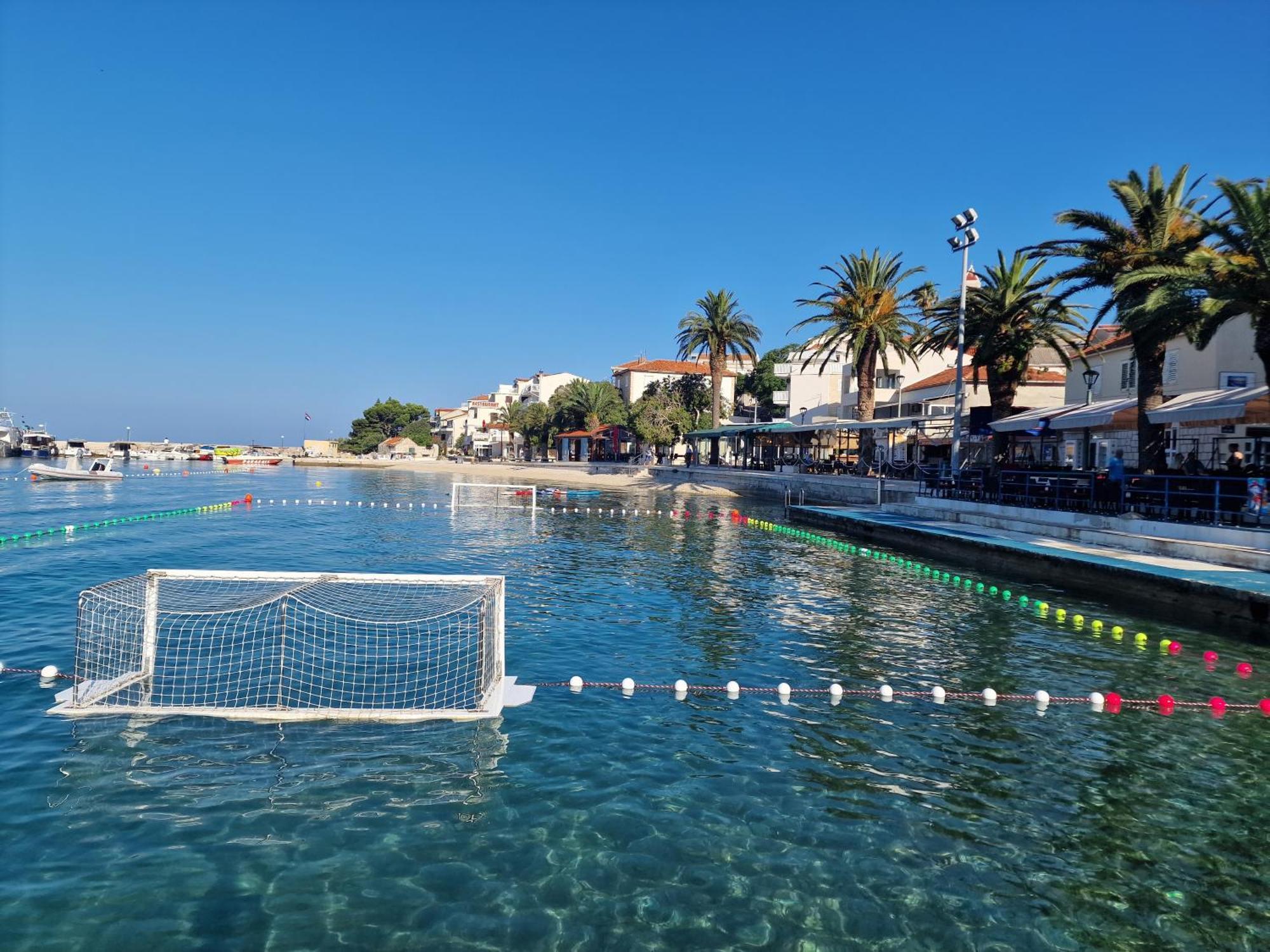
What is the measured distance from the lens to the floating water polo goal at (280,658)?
332 inches

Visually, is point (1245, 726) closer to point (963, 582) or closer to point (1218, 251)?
point (963, 582)

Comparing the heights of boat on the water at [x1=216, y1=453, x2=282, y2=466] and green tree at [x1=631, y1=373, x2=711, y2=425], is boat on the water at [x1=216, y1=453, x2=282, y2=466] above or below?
below

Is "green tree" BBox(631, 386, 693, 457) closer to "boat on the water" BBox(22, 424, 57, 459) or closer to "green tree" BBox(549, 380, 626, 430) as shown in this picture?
"green tree" BBox(549, 380, 626, 430)

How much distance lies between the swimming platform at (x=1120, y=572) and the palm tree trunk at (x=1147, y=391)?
426 cm

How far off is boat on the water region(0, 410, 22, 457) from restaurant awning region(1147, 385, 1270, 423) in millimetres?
137964

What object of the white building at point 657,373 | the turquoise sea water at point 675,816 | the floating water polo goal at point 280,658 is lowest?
the turquoise sea water at point 675,816

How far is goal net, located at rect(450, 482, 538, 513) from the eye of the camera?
A: 39.7 metres

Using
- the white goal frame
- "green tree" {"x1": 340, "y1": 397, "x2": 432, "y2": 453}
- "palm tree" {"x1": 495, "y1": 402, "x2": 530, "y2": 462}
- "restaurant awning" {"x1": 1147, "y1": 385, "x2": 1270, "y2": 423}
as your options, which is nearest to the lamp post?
"restaurant awning" {"x1": 1147, "y1": 385, "x2": 1270, "y2": 423}

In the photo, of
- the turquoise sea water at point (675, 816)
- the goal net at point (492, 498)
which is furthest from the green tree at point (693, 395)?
the turquoise sea water at point (675, 816)

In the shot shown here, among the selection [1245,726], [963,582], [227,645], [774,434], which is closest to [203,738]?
[227,645]

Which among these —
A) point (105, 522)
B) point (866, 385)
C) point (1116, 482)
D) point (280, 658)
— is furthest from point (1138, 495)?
point (105, 522)

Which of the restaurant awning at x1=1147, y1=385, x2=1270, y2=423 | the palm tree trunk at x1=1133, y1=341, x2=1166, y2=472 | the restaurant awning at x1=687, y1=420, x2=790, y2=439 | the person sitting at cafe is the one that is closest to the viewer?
the restaurant awning at x1=1147, y1=385, x2=1270, y2=423

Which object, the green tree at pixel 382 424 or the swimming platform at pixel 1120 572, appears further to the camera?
the green tree at pixel 382 424

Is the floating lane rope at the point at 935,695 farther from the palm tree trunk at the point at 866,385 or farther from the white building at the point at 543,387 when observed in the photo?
the white building at the point at 543,387
